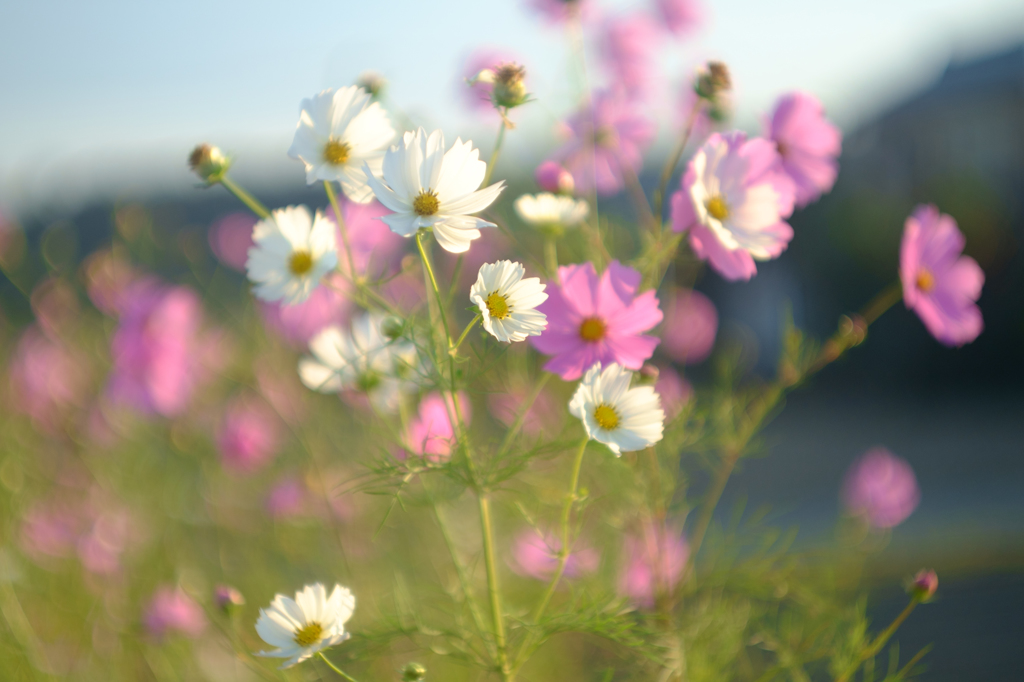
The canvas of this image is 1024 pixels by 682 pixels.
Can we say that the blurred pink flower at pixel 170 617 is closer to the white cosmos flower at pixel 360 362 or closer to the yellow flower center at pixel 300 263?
the white cosmos flower at pixel 360 362

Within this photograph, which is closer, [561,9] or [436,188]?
[436,188]

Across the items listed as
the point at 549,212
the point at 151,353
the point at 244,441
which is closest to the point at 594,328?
the point at 549,212

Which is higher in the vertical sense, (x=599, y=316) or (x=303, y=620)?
(x=599, y=316)

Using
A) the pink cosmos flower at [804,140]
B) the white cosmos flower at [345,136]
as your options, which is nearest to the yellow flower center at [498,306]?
the white cosmos flower at [345,136]

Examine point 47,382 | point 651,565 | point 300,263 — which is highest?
point 300,263

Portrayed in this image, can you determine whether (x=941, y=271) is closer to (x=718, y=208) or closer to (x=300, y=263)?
(x=718, y=208)

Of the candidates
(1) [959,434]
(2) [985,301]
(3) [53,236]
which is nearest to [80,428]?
(3) [53,236]

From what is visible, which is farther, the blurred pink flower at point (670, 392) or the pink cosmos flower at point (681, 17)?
the pink cosmos flower at point (681, 17)

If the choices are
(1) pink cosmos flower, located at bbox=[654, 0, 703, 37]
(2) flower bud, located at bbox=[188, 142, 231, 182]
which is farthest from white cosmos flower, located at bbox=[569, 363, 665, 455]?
(1) pink cosmos flower, located at bbox=[654, 0, 703, 37]
